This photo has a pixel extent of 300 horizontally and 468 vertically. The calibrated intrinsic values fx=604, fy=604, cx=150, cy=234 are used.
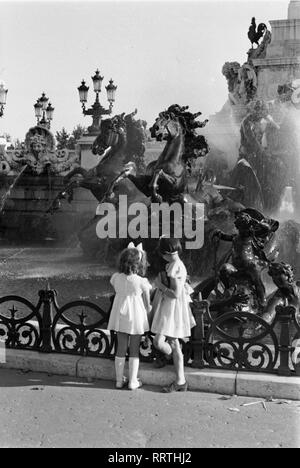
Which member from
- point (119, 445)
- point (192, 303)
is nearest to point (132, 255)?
point (192, 303)

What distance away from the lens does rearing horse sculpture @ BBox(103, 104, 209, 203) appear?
1084 cm

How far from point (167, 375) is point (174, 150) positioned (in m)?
6.58

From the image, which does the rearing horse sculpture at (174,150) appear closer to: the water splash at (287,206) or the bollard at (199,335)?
the water splash at (287,206)

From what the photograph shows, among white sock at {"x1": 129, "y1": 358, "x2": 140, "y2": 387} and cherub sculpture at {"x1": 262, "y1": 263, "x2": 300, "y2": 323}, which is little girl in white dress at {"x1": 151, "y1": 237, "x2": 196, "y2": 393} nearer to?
white sock at {"x1": 129, "y1": 358, "x2": 140, "y2": 387}

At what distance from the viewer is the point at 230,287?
6902 millimetres

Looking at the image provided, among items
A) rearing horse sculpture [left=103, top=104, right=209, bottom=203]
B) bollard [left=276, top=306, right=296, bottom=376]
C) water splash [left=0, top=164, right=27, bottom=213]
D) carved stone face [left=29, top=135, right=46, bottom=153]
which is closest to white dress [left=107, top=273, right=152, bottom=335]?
bollard [left=276, top=306, right=296, bottom=376]

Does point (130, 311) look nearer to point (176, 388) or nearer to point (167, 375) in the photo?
point (167, 375)

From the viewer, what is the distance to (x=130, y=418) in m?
4.29

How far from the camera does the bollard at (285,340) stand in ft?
16.1

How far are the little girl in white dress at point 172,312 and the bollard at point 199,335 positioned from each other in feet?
0.23

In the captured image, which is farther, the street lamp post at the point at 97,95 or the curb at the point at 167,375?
the street lamp post at the point at 97,95

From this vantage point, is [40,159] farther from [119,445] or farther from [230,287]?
[119,445]

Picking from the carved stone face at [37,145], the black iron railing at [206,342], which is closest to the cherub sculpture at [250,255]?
the black iron railing at [206,342]

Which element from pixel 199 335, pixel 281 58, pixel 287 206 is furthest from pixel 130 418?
pixel 281 58
